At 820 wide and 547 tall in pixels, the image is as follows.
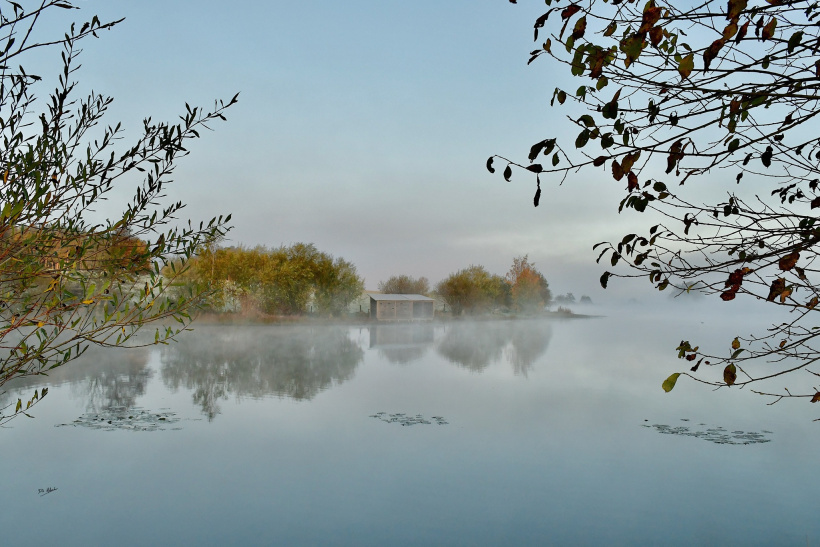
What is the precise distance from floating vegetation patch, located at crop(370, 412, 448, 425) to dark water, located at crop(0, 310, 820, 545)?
0.05 m

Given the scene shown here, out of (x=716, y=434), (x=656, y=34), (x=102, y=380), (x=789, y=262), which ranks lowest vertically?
(x=716, y=434)

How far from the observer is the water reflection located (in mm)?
24661

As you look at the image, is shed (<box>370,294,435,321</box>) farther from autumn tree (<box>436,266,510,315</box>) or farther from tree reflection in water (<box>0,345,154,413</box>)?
tree reflection in water (<box>0,345,154,413</box>)

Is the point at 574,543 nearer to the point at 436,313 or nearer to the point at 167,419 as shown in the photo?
the point at 167,419

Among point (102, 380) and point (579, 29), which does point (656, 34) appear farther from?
point (102, 380)

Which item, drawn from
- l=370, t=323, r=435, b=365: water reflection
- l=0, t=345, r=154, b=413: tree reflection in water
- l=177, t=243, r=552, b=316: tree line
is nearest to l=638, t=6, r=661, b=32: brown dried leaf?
l=0, t=345, r=154, b=413: tree reflection in water

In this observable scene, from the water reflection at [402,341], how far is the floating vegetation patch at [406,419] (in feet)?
30.7

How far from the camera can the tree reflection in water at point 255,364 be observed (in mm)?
15414

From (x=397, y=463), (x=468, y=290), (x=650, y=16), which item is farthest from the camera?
(x=468, y=290)

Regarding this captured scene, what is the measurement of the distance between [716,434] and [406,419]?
7.07 metres

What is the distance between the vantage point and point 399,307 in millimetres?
47125

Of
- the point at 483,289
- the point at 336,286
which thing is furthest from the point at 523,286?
the point at 336,286

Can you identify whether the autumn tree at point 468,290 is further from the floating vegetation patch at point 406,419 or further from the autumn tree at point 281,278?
the floating vegetation patch at point 406,419

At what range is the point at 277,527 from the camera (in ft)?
22.7
